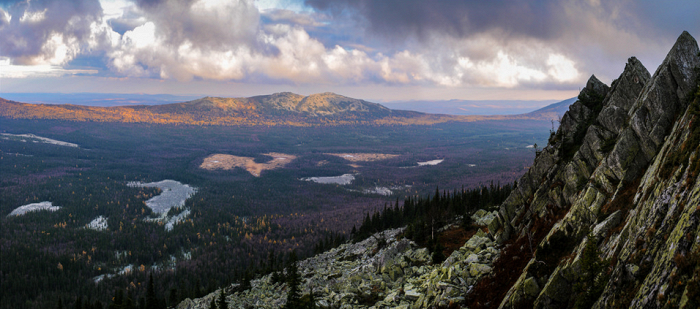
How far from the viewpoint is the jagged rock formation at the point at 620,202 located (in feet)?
59.9

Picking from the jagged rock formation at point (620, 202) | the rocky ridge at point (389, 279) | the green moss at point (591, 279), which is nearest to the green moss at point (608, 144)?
the jagged rock formation at point (620, 202)

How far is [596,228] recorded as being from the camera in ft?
92.1

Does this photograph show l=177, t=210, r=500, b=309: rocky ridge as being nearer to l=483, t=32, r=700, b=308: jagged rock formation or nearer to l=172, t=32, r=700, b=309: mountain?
l=172, t=32, r=700, b=309: mountain

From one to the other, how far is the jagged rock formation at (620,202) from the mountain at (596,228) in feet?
0.31

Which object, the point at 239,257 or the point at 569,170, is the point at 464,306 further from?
the point at 239,257

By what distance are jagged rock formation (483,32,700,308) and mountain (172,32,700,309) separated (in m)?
0.09

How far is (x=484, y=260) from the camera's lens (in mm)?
41656

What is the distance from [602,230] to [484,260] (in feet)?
53.7

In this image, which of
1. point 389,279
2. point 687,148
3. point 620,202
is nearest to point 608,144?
point 620,202

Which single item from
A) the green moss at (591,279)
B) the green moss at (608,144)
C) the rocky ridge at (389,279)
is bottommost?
the rocky ridge at (389,279)

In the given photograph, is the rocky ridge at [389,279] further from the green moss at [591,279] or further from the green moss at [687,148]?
the green moss at [687,148]

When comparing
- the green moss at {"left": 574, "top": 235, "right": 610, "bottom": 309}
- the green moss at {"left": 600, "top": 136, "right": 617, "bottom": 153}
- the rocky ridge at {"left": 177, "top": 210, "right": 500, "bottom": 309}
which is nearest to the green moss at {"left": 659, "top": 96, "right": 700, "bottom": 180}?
the green moss at {"left": 574, "top": 235, "right": 610, "bottom": 309}

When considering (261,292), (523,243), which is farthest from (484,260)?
(261,292)

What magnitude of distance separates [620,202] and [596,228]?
3.52 meters
